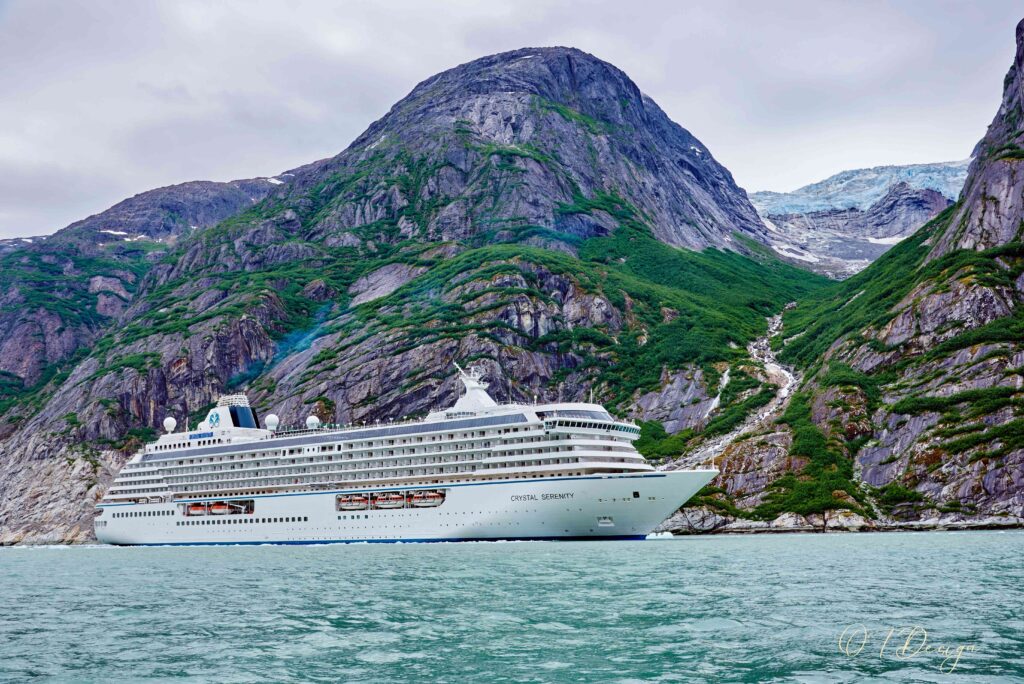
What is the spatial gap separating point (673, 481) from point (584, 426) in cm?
1541

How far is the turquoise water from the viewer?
25844 millimetres

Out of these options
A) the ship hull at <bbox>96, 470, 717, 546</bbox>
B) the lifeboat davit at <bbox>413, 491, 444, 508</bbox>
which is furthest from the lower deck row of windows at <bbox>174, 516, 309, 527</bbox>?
the lifeboat davit at <bbox>413, 491, 444, 508</bbox>

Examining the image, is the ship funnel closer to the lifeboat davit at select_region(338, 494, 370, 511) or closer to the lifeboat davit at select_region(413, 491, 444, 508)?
the lifeboat davit at select_region(413, 491, 444, 508)

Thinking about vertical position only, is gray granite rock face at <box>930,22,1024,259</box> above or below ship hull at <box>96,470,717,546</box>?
above

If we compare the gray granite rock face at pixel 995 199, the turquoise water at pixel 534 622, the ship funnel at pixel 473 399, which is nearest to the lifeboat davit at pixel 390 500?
the ship funnel at pixel 473 399

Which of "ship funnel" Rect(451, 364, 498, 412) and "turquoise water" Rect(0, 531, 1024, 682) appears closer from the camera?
"turquoise water" Rect(0, 531, 1024, 682)

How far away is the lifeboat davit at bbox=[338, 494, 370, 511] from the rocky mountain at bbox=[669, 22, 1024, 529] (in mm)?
49762

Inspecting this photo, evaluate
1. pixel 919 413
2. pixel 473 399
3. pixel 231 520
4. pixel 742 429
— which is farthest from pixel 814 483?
pixel 231 520

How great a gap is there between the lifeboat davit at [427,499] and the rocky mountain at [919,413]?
43461 mm

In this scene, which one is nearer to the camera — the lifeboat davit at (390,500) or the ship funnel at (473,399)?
the lifeboat davit at (390,500)

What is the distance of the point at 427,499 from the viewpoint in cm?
11225

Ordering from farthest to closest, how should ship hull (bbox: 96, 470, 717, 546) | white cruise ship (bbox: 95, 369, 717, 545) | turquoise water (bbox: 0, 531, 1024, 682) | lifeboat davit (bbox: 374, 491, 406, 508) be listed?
lifeboat davit (bbox: 374, 491, 406, 508), white cruise ship (bbox: 95, 369, 717, 545), ship hull (bbox: 96, 470, 717, 546), turquoise water (bbox: 0, 531, 1024, 682)

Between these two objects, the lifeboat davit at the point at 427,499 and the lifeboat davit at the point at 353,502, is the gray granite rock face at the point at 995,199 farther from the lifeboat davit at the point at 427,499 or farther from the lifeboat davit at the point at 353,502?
the lifeboat davit at the point at 353,502

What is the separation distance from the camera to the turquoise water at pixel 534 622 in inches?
1017
